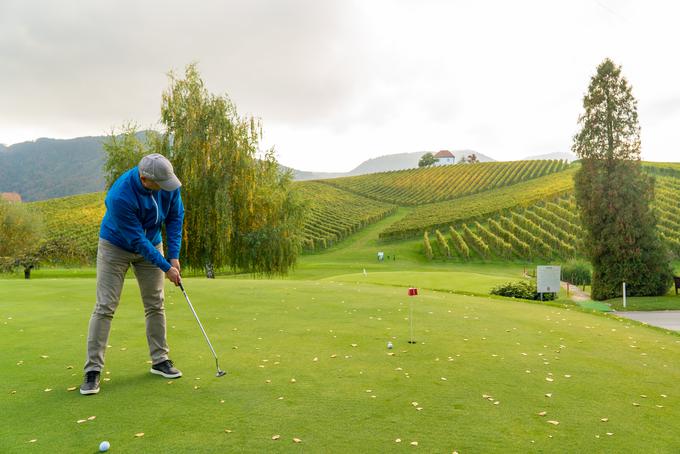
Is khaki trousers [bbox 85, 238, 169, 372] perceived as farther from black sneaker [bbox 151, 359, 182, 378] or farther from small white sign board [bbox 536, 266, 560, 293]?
small white sign board [bbox 536, 266, 560, 293]

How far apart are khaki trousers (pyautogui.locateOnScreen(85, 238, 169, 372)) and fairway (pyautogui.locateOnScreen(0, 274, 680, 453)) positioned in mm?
345

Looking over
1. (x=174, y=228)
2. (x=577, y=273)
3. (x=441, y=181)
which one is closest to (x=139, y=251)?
(x=174, y=228)

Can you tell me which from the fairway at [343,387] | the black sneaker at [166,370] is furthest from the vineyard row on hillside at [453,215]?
the black sneaker at [166,370]

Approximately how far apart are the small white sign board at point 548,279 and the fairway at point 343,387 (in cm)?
1187

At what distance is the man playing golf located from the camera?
15.6 ft

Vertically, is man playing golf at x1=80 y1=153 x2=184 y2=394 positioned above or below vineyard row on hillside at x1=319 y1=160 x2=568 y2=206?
below

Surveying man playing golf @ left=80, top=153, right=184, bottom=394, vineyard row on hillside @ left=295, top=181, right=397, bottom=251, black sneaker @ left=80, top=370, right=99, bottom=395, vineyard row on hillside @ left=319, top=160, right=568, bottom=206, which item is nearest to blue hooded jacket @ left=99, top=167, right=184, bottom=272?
man playing golf @ left=80, top=153, right=184, bottom=394

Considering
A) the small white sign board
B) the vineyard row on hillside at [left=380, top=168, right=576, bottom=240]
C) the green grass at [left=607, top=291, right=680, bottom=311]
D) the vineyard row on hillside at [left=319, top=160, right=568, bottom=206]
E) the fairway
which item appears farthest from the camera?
the vineyard row on hillside at [left=319, top=160, right=568, bottom=206]

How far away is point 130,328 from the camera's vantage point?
739cm

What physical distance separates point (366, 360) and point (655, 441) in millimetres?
2917

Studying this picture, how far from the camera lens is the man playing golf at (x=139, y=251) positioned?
4762 mm

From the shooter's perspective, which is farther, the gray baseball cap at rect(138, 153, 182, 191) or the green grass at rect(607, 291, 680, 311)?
the green grass at rect(607, 291, 680, 311)

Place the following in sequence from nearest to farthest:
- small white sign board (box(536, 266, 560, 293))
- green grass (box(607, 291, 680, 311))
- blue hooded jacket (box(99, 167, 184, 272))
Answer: blue hooded jacket (box(99, 167, 184, 272))
small white sign board (box(536, 266, 560, 293))
green grass (box(607, 291, 680, 311))

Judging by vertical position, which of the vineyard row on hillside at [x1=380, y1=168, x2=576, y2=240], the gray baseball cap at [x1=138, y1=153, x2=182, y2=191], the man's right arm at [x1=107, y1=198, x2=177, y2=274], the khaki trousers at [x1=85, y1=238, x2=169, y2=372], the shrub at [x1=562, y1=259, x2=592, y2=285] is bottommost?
the shrub at [x1=562, y1=259, x2=592, y2=285]
